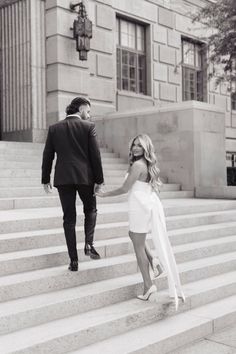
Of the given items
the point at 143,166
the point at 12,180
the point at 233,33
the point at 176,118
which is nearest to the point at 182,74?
the point at 233,33

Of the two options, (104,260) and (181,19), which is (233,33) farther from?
(104,260)

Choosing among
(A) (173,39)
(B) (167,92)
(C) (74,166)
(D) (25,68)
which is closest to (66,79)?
(D) (25,68)

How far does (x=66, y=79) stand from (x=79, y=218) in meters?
7.71

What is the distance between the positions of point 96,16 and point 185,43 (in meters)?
5.31

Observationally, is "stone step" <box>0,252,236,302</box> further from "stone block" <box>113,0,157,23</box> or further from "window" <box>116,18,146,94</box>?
"stone block" <box>113,0,157,23</box>

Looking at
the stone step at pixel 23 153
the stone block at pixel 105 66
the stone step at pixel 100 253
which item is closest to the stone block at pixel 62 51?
the stone block at pixel 105 66

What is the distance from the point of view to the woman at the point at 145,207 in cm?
513

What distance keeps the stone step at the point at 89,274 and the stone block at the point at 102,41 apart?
9777 mm

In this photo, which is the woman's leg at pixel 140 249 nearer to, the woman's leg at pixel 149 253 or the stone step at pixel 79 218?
the woman's leg at pixel 149 253

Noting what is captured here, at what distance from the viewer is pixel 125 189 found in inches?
205

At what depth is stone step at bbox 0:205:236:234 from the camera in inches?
255

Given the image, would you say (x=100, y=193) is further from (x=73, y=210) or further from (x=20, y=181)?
(x=20, y=181)

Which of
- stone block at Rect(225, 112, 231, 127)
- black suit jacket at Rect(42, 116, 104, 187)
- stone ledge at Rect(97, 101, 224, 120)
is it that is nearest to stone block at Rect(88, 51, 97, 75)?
stone ledge at Rect(97, 101, 224, 120)

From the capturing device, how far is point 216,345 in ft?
16.4
